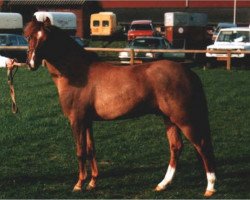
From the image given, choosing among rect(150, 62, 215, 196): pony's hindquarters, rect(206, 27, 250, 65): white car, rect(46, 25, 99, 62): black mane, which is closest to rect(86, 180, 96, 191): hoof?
rect(150, 62, 215, 196): pony's hindquarters

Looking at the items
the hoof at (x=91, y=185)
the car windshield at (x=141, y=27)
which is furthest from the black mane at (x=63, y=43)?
the car windshield at (x=141, y=27)

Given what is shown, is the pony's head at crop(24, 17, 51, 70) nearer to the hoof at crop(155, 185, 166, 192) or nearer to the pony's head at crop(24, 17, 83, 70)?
the pony's head at crop(24, 17, 83, 70)

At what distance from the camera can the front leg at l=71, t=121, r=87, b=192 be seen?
6855 mm

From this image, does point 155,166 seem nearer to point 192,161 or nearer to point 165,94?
point 192,161

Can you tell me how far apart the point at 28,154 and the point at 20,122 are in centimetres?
277

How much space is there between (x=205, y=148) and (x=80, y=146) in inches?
59.1

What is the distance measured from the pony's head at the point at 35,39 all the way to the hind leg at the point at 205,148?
6.20 ft

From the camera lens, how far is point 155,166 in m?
8.21

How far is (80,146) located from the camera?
6.93 metres

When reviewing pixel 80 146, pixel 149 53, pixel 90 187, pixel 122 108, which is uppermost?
pixel 122 108

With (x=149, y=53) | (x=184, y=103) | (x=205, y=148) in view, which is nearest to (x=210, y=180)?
(x=205, y=148)

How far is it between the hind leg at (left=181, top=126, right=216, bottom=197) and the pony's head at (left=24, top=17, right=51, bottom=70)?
74.4 inches

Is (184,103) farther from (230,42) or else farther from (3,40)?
(3,40)

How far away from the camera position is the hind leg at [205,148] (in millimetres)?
6562
